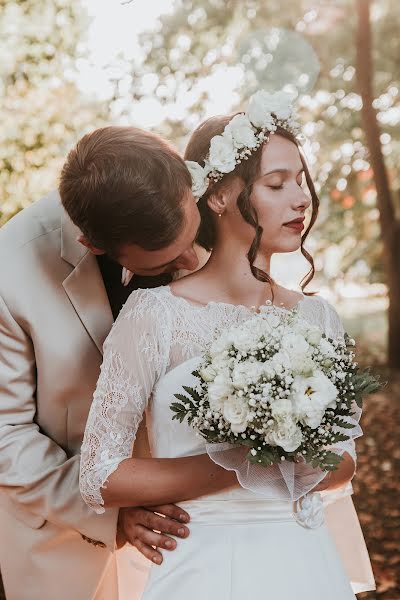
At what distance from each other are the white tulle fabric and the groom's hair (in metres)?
0.22

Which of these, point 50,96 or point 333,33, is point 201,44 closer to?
point 333,33

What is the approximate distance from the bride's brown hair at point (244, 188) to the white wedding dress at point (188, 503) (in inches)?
14.3

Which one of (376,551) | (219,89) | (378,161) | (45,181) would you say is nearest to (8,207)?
(45,181)

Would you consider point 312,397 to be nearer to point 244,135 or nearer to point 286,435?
point 286,435

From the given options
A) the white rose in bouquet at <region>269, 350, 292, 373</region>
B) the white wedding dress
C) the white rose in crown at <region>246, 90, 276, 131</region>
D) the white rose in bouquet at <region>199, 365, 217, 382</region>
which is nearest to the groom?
the white wedding dress

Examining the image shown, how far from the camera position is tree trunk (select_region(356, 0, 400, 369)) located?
434 inches

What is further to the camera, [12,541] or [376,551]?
[376,551]

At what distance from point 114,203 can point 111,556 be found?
53.7 inches

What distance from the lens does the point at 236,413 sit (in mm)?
1979

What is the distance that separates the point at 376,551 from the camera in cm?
593

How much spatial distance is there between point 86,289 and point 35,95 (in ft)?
11.4

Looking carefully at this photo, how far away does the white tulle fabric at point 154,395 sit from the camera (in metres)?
2.24

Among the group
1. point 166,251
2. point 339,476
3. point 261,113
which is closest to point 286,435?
point 339,476

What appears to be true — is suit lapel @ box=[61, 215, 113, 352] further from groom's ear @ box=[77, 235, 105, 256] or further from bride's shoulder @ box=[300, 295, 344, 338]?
bride's shoulder @ box=[300, 295, 344, 338]
